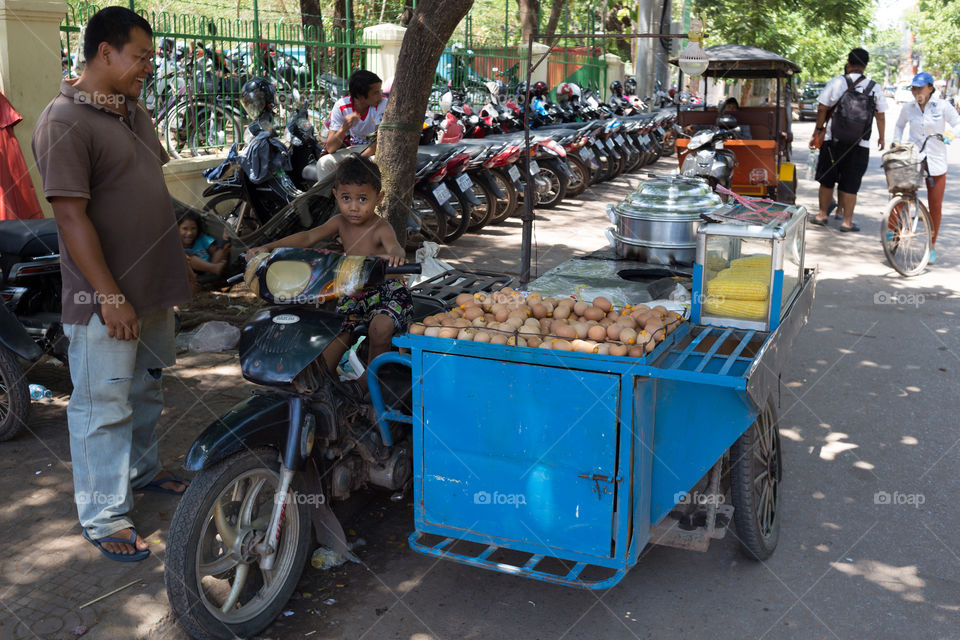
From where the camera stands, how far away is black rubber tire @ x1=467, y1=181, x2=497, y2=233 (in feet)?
30.9

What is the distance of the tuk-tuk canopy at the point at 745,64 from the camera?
1024 centimetres

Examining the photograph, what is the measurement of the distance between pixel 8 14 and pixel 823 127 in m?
7.81

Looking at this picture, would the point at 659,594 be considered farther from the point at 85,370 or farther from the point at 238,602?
the point at 85,370

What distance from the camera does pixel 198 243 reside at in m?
5.98

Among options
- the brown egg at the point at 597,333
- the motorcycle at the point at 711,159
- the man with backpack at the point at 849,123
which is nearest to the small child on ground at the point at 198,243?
the brown egg at the point at 597,333

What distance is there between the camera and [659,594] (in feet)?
10.1

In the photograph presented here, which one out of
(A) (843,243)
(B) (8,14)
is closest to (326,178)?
(B) (8,14)

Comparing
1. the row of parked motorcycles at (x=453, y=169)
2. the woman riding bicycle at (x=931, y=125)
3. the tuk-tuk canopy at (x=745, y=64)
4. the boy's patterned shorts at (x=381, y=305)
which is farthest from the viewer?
the tuk-tuk canopy at (x=745, y=64)

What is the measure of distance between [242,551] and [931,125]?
7426 millimetres

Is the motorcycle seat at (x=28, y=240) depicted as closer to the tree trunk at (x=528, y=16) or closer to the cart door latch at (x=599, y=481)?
the cart door latch at (x=599, y=481)

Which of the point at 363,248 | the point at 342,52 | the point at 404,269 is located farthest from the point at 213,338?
the point at 342,52

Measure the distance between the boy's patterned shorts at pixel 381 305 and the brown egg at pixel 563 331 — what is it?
0.70 meters

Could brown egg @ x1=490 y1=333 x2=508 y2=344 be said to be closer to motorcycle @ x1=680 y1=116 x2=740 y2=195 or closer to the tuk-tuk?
motorcycle @ x1=680 y1=116 x2=740 y2=195

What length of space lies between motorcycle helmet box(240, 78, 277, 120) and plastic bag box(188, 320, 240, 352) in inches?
122
